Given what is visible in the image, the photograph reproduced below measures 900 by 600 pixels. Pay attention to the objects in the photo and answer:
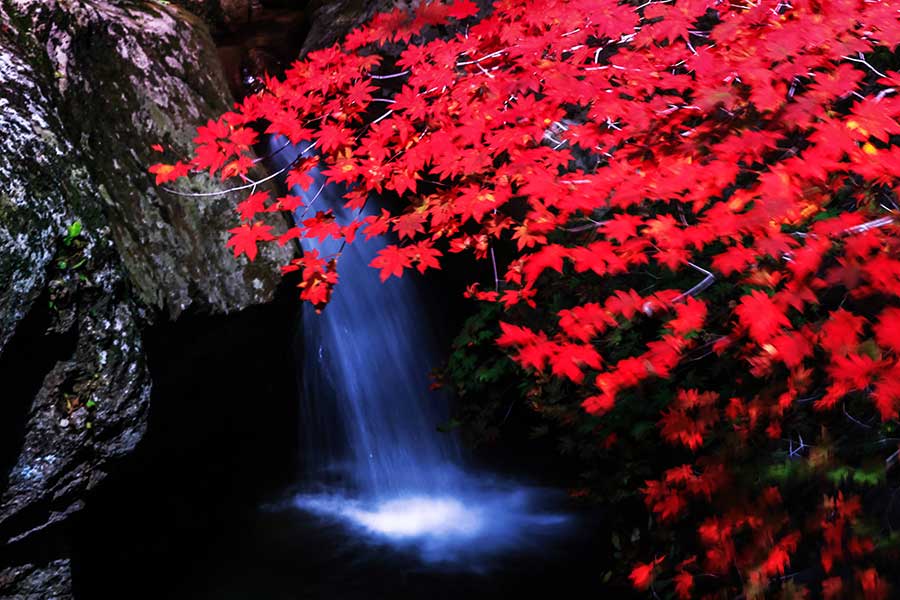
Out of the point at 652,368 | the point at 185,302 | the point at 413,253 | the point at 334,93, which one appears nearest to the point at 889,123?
the point at 652,368

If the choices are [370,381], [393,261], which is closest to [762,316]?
[393,261]

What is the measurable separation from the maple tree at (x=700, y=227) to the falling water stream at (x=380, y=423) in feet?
4.27

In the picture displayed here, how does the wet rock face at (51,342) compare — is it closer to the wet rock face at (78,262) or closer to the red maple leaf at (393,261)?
the wet rock face at (78,262)

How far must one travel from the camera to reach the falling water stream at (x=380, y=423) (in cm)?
605

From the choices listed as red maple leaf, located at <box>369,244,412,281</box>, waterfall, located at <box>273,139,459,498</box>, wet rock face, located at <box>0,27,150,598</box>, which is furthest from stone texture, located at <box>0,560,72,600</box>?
waterfall, located at <box>273,139,459,498</box>

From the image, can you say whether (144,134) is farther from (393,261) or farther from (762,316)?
(762,316)

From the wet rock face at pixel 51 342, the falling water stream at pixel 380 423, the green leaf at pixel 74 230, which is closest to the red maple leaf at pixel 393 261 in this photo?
the wet rock face at pixel 51 342

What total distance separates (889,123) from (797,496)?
1.80 meters

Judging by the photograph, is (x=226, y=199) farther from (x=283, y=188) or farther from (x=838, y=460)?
(x=838, y=460)

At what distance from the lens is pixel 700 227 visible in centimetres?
331

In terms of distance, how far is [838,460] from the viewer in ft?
11.0

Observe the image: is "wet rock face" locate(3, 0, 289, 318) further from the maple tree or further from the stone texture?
the stone texture

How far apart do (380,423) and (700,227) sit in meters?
4.37

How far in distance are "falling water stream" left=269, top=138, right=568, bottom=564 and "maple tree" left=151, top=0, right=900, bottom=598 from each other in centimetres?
130
